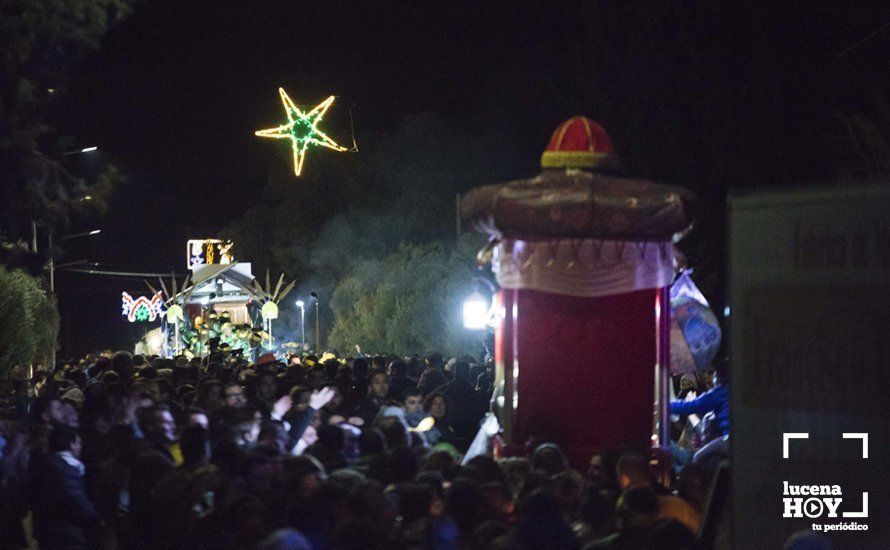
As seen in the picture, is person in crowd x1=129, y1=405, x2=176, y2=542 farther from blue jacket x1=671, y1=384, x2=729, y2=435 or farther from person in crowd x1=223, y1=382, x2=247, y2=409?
blue jacket x1=671, y1=384, x2=729, y2=435

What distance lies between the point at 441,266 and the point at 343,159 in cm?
1530

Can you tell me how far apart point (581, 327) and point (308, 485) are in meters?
4.02

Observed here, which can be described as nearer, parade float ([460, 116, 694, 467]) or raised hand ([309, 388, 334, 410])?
parade float ([460, 116, 694, 467])

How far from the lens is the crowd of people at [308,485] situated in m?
6.48

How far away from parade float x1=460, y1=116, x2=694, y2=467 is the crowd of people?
43cm

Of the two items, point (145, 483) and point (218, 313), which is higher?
point (218, 313)

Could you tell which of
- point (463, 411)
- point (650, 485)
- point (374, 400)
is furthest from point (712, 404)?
point (650, 485)

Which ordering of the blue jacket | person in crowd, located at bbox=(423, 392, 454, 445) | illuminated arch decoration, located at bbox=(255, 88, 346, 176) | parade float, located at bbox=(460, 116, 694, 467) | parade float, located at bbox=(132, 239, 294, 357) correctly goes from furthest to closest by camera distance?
1. illuminated arch decoration, located at bbox=(255, 88, 346, 176)
2. parade float, located at bbox=(132, 239, 294, 357)
3. person in crowd, located at bbox=(423, 392, 454, 445)
4. the blue jacket
5. parade float, located at bbox=(460, 116, 694, 467)

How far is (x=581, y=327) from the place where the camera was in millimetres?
10625

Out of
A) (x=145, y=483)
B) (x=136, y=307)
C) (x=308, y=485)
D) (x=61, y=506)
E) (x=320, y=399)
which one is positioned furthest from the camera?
(x=136, y=307)

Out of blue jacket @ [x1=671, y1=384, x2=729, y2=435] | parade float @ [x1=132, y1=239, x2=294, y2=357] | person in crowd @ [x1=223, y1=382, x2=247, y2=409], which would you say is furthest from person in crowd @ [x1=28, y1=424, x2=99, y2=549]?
parade float @ [x1=132, y1=239, x2=294, y2=357]

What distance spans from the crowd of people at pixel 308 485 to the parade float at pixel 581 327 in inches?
17.0

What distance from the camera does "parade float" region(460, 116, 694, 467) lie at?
407 inches

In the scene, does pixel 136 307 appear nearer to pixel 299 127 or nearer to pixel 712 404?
pixel 299 127
